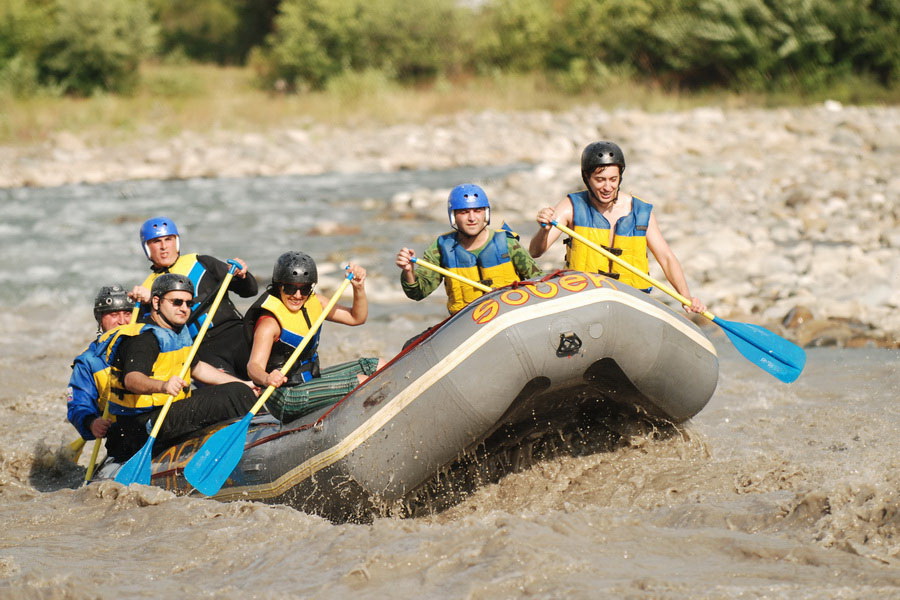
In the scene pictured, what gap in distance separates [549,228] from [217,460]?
200 cm

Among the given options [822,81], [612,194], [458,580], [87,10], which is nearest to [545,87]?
[822,81]

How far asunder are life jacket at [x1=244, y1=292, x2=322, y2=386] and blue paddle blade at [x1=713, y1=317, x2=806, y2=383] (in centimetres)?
209

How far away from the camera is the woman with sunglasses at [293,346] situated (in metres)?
5.08

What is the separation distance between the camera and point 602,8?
2872cm

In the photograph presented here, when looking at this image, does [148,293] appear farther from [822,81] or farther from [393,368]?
[822,81]

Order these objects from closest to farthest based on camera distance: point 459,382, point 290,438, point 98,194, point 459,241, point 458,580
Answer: point 458,580 < point 459,382 < point 290,438 < point 459,241 < point 98,194

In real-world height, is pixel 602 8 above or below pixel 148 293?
above

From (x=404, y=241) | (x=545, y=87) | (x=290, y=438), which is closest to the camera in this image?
(x=290, y=438)

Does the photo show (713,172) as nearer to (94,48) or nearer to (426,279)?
(426,279)

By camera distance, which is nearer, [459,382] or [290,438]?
[459,382]

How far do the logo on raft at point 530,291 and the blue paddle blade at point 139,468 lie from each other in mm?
1854

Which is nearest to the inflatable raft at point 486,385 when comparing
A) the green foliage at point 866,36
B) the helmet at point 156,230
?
the helmet at point 156,230

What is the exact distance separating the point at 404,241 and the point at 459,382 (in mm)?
8379

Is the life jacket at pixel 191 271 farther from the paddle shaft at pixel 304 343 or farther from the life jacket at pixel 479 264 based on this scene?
the life jacket at pixel 479 264
